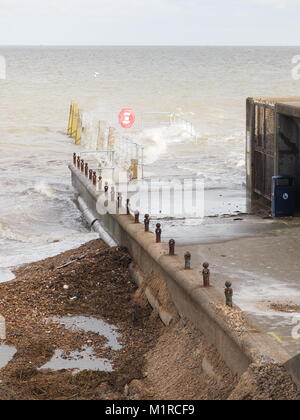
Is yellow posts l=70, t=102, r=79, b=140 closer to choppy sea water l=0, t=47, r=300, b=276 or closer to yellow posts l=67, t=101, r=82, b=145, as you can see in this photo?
yellow posts l=67, t=101, r=82, b=145

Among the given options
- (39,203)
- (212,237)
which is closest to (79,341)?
(212,237)

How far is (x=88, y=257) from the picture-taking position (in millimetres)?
16891

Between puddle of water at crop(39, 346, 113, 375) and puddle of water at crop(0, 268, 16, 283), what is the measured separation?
497cm

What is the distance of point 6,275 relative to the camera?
17.6m

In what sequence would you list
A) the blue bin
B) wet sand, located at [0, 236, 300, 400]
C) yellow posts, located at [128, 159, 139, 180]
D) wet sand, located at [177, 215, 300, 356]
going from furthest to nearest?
yellow posts, located at [128, 159, 139, 180] < the blue bin < wet sand, located at [177, 215, 300, 356] < wet sand, located at [0, 236, 300, 400]

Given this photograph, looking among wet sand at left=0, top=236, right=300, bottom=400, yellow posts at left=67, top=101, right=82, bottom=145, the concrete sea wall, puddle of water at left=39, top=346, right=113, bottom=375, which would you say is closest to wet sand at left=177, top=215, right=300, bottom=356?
the concrete sea wall

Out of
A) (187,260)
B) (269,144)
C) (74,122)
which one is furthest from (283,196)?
(74,122)

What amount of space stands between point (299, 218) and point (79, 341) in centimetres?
696

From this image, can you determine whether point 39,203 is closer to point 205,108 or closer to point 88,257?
point 88,257

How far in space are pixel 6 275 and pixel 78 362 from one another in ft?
19.5

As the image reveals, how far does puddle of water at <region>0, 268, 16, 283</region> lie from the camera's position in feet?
56.4

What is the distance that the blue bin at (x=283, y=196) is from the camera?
18.1 m

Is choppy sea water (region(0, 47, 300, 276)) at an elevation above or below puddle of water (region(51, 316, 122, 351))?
above

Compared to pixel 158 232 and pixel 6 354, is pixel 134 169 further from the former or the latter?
pixel 6 354
